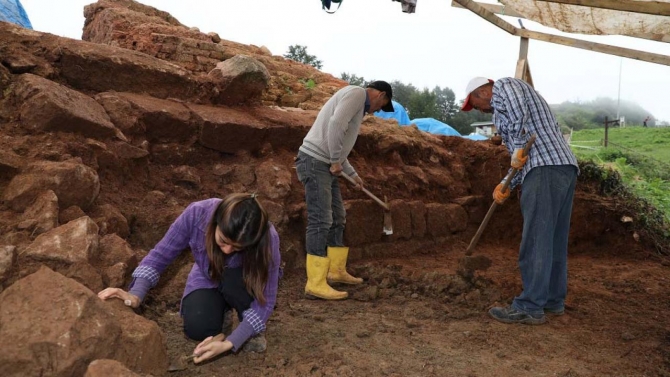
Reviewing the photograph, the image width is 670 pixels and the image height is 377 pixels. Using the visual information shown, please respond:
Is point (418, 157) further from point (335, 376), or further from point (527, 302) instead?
point (335, 376)

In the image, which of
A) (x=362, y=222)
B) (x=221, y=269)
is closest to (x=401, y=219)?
(x=362, y=222)

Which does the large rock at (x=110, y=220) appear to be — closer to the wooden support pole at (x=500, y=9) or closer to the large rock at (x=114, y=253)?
the large rock at (x=114, y=253)

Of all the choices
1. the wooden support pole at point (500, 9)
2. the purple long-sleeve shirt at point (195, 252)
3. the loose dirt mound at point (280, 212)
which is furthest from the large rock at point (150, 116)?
the wooden support pole at point (500, 9)

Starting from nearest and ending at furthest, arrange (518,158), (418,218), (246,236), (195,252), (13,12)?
(246,236) < (195,252) < (518,158) < (418,218) < (13,12)

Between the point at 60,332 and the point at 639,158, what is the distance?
614 inches

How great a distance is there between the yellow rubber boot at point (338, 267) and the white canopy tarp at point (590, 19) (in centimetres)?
310

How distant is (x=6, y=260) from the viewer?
258cm

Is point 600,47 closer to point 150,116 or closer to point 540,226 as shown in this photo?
point 540,226

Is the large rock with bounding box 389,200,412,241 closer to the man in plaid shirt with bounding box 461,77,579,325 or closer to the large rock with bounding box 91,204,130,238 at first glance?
the man in plaid shirt with bounding box 461,77,579,325

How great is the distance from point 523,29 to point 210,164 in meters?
4.10

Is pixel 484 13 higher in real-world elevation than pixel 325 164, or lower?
higher

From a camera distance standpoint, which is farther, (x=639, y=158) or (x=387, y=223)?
(x=639, y=158)

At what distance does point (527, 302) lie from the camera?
12.7 feet

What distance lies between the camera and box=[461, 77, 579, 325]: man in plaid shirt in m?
3.81
